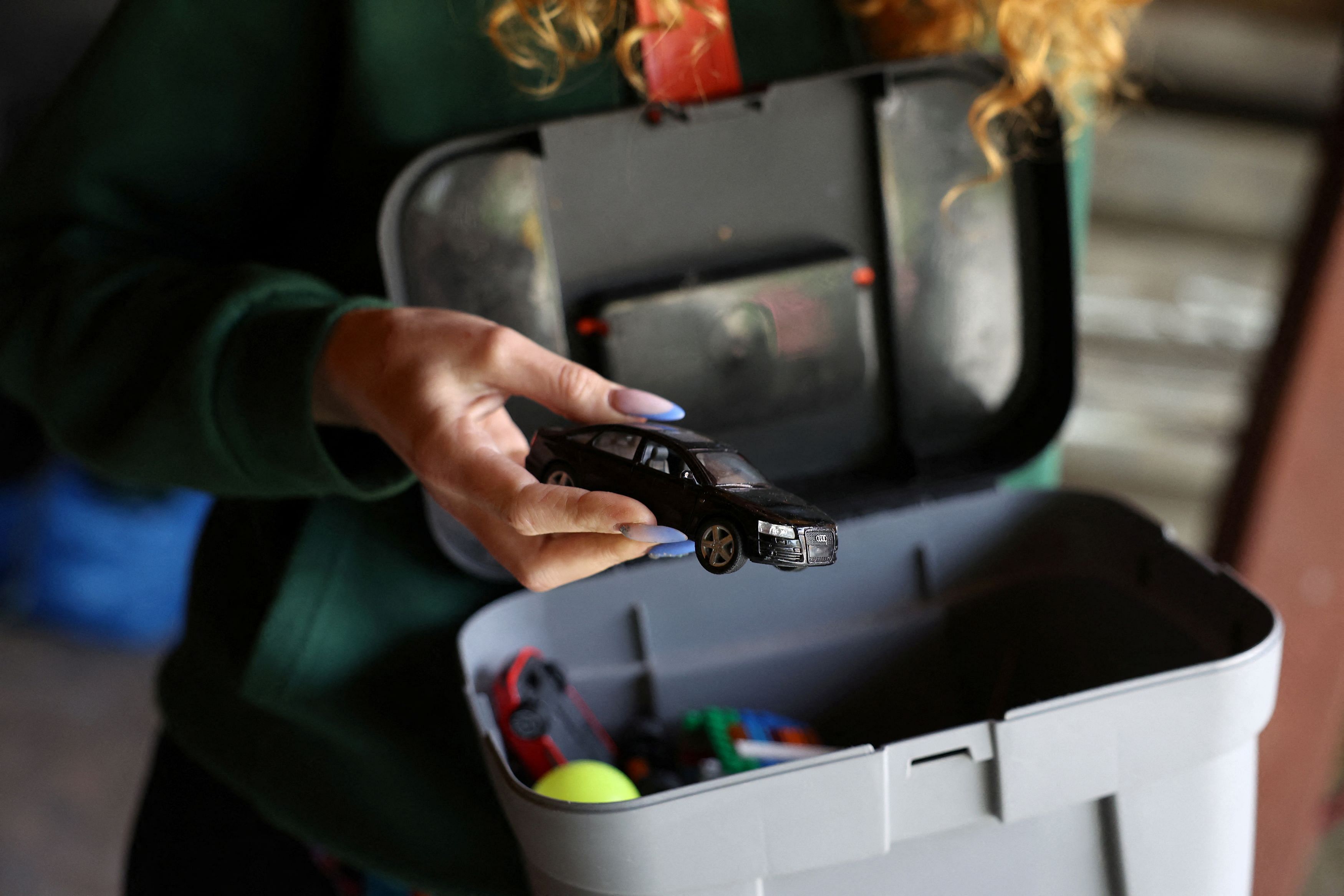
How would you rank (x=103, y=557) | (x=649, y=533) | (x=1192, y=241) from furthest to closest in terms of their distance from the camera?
(x=103, y=557), (x=1192, y=241), (x=649, y=533)

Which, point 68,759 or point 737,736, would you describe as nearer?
point 737,736

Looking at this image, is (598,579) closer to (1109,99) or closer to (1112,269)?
(1109,99)

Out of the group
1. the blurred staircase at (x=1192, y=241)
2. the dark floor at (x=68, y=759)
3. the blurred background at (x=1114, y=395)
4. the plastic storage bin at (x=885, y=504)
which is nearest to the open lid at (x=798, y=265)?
the plastic storage bin at (x=885, y=504)

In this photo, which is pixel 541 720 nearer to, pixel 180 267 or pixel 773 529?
pixel 773 529

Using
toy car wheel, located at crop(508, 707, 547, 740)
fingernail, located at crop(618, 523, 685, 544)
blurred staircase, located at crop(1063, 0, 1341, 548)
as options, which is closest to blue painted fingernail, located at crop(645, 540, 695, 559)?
fingernail, located at crop(618, 523, 685, 544)

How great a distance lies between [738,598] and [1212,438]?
1.81 meters

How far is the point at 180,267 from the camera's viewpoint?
662mm

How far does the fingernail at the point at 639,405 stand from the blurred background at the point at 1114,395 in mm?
1332

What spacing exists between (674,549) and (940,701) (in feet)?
1.32

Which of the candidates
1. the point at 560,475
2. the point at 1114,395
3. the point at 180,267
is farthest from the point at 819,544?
the point at 1114,395

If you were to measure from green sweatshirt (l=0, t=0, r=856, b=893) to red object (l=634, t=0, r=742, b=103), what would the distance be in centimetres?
4

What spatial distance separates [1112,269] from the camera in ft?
6.45

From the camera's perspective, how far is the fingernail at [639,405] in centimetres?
51

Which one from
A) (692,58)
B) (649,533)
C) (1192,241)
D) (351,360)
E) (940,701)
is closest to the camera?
(649,533)
